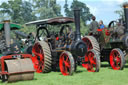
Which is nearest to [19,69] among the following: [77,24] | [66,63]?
[66,63]

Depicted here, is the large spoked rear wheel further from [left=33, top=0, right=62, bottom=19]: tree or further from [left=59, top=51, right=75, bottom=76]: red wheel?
[left=33, top=0, right=62, bottom=19]: tree

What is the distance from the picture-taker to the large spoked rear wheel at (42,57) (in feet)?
36.7

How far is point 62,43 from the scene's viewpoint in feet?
38.2

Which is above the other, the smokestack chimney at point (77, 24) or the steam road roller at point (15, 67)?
the smokestack chimney at point (77, 24)

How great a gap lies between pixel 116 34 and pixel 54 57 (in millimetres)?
2892

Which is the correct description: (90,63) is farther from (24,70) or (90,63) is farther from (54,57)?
(24,70)

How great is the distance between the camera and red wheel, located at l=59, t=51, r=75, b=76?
9797mm

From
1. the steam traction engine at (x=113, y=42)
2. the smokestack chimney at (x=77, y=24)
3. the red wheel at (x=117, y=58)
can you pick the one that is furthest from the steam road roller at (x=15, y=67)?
the steam traction engine at (x=113, y=42)

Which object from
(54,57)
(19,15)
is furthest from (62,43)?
(19,15)

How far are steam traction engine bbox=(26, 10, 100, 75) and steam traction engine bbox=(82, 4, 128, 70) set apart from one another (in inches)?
48.9

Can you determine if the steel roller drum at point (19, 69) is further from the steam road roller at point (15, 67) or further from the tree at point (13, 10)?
the tree at point (13, 10)

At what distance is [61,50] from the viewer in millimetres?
11438

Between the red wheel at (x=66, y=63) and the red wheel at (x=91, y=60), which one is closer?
the red wheel at (x=66, y=63)

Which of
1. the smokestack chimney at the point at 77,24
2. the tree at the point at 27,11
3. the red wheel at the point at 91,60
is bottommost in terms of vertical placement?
Result: the red wheel at the point at 91,60
